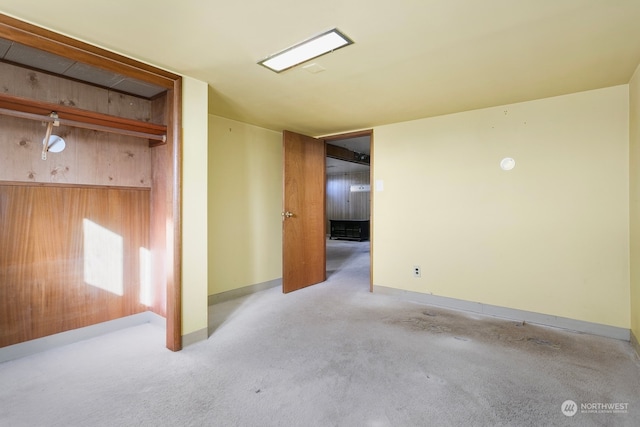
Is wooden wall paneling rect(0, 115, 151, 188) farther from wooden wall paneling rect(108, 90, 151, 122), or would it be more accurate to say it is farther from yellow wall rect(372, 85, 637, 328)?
yellow wall rect(372, 85, 637, 328)

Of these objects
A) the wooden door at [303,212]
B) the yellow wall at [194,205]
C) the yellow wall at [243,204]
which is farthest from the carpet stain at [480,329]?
the yellow wall at [243,204]

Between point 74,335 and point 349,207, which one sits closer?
point 74,335

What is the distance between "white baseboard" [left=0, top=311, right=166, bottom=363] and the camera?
2.27 meters

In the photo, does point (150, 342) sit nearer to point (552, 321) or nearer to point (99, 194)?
point (99, 194)

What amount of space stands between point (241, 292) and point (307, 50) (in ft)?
9.99

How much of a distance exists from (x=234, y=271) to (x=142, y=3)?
2.99 metres

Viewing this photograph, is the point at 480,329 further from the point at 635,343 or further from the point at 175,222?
the point at 175,222

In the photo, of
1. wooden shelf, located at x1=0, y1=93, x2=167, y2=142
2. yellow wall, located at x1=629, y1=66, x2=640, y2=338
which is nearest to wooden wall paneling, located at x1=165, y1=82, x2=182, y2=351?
wooden shelf, located at x1=0, y1=93, x2=167, y2=142

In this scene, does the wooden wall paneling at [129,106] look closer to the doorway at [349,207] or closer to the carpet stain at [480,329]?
the doorway at [349,207]

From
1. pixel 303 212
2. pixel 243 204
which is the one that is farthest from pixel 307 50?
pixel 303 212

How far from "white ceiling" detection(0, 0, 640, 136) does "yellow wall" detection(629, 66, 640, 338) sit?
19 centimetres

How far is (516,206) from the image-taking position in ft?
10.4

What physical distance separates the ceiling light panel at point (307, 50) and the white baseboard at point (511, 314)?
9.76ft

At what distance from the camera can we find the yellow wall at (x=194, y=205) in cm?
254
